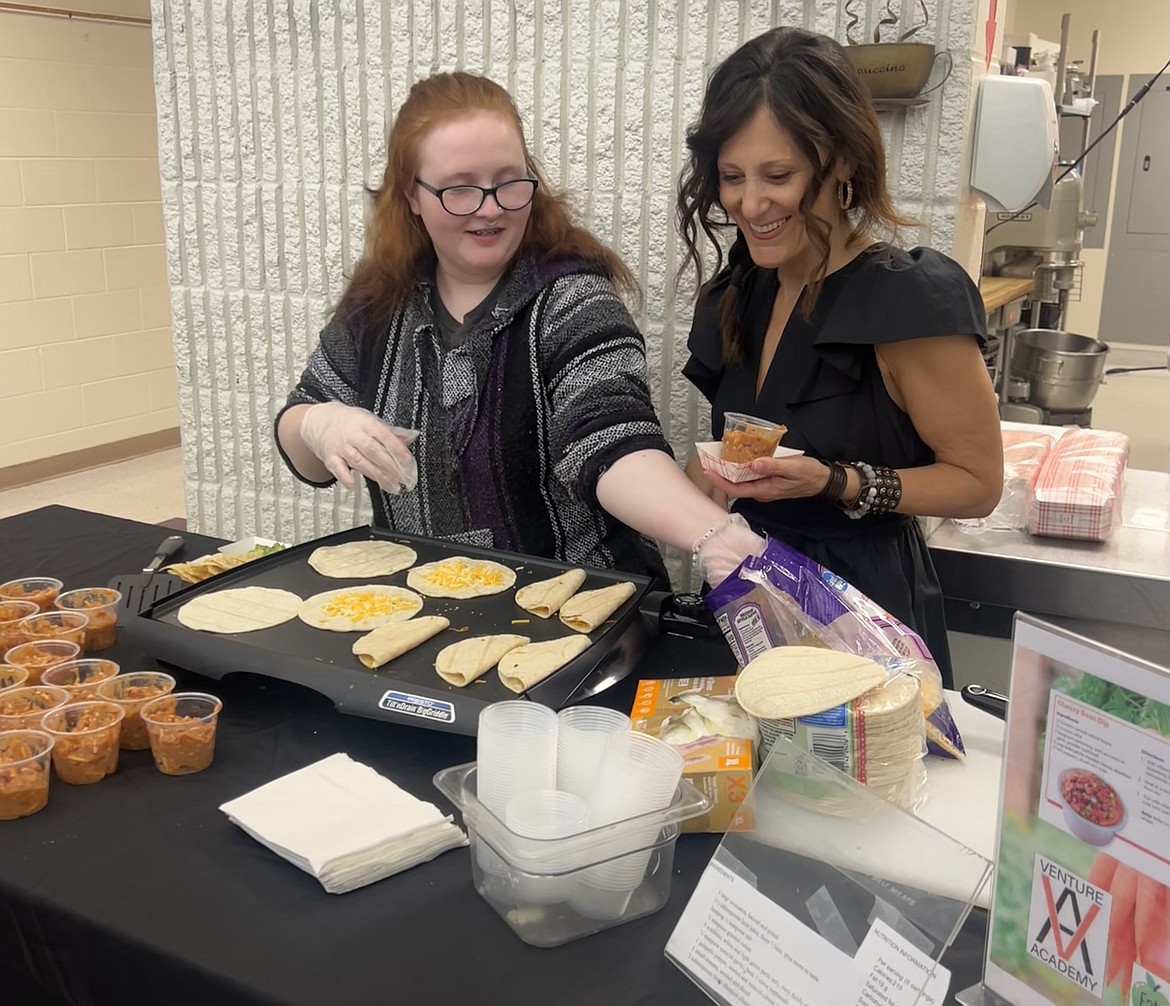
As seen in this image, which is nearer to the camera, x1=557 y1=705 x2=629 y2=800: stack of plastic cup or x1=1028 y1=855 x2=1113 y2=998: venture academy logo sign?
x1=1028 y1=855 x2=1113 y2=998: venture academy logo sign

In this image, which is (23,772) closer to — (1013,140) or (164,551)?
(164,551)

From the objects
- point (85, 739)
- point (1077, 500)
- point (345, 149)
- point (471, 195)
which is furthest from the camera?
point (345, 149)

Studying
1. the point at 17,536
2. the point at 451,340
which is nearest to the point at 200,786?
the point at 451,340

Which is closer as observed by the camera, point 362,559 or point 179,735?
point 179,735

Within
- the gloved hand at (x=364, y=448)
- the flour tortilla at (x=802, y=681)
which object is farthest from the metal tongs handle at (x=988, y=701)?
the gloved hand at (x=364, y=448)

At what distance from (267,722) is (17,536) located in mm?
1065

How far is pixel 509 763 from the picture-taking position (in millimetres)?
1056

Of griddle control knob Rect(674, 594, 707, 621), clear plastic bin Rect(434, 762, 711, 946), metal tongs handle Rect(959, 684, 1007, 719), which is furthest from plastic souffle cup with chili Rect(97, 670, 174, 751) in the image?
metal tongs handle Rect(959, 684, 1007, 719)

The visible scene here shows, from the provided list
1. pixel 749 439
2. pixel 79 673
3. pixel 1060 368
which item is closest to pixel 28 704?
pixel 79 673

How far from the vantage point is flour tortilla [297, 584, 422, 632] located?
4.99 ft

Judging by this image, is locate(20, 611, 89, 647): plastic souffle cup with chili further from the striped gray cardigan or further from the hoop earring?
the hoop earring

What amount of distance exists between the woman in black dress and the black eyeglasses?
0.30 meters

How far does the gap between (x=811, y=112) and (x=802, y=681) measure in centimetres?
91

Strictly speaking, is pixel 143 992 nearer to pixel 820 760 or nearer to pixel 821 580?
pixel 820 760
